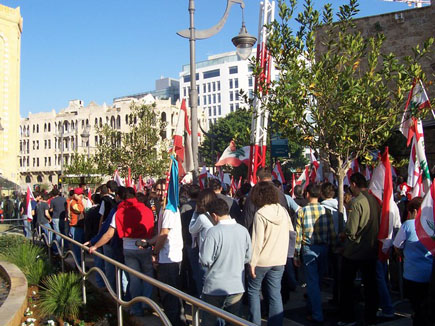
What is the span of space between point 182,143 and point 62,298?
460 cm

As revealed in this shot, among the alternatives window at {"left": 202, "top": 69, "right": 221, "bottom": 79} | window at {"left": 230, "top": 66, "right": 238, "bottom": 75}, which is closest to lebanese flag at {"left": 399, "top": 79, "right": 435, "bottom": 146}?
window at {"left": 230, "top": 66, "right": 238, "bottom": 75}

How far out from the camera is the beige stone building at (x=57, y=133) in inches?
3150

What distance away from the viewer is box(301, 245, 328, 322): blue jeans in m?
6.18

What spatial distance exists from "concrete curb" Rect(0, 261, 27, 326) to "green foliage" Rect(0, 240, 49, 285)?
23 centimetres

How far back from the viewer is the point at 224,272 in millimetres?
4715

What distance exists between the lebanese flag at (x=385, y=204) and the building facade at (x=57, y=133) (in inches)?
2837

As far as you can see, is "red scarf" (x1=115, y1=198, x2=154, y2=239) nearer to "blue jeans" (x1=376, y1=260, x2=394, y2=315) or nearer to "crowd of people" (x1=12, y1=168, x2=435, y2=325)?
"crowd of people" (x1=12, y1=168, x2=435, y2=325)

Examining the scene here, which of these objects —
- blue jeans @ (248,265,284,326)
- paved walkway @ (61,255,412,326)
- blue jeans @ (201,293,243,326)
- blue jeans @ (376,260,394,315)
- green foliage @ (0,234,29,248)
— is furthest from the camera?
green foliage @ (0,234,29,248)

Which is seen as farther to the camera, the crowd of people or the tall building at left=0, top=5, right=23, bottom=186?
the tall building at left=0, top=5, right=23, bottom=186

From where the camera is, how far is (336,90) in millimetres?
7250

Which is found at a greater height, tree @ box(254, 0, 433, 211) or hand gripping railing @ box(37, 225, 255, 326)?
tree @ box(254, 0, 433, 211)

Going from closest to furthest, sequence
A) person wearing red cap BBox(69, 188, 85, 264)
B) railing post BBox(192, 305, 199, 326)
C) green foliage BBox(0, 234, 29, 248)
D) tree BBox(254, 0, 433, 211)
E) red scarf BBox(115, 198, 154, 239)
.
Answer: railing post BBox(192, 305, 199, 326) < red scarf BBox(115, 198, 154, 239) < tree BBox(254, 0, 433, 211) < green foliage BBox(0, 234, 29, 248) < person wearing red cap BBox(69, 188, 85, 264)

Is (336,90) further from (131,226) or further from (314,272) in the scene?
(131,226)

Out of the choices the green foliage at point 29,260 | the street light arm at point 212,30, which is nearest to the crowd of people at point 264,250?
the green foliage at point 29,260
